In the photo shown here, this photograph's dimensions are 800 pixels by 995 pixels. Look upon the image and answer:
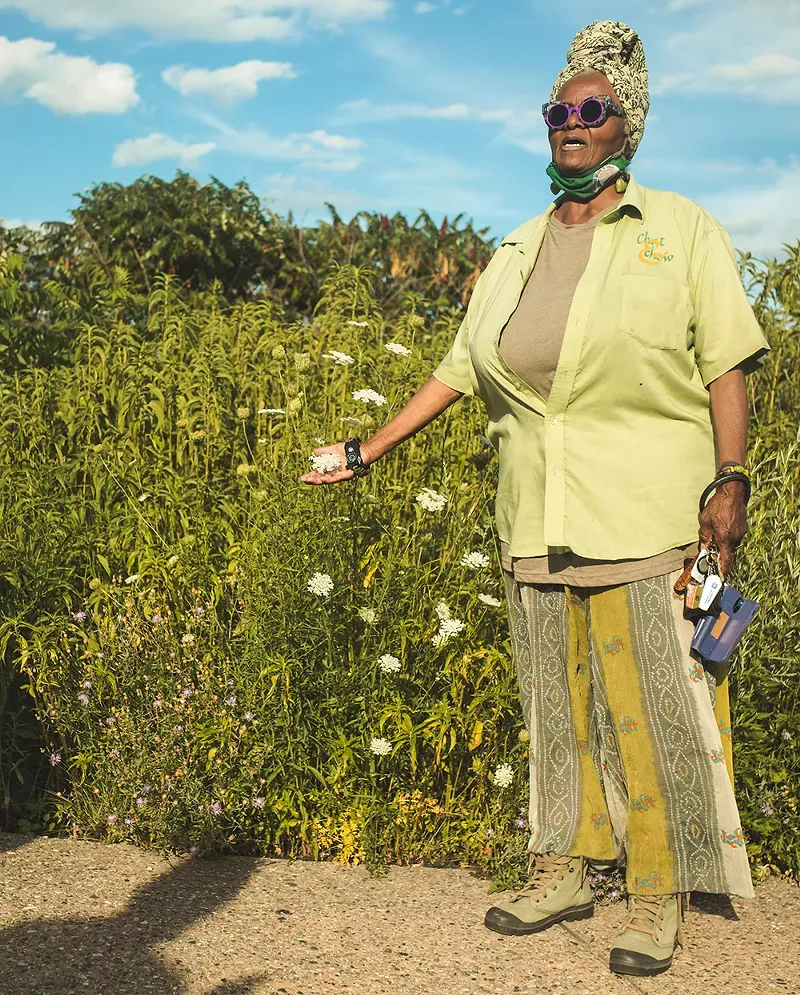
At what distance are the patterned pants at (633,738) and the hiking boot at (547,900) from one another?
0.07 meters

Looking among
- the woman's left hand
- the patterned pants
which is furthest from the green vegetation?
the woman's left hand

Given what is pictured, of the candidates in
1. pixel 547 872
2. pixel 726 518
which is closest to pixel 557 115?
pixel 726 518

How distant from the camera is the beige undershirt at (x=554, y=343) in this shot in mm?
2902

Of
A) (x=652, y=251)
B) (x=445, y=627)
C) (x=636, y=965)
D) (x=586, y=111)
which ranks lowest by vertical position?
(x=636, y=965)

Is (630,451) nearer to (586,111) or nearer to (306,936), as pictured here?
(586,111)

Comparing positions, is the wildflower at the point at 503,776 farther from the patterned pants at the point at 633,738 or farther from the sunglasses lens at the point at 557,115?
the sunglasses lens at the point at 557,115

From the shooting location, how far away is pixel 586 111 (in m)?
2.85

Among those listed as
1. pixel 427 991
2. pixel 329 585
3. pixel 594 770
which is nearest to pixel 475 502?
pixel 329 585

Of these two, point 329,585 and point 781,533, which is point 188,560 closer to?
point 329,585

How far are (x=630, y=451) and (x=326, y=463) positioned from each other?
93 centimetres

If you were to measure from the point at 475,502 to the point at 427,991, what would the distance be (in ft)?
5.94

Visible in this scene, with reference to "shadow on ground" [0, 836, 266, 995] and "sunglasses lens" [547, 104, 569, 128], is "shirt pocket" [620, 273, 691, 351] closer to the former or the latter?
"sunglasses lens" [547, 104, 569, 128]

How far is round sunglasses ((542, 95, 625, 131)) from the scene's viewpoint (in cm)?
285

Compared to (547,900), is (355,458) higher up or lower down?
higher up
